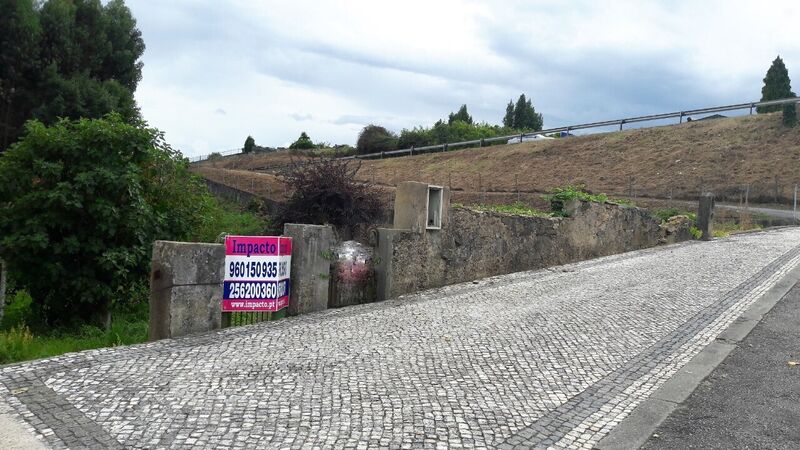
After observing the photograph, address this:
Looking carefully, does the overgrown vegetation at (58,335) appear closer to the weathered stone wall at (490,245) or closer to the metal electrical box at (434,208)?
the weathered stone wall at (490,245)

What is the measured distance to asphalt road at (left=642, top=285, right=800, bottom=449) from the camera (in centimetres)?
479

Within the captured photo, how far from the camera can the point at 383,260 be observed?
968cm

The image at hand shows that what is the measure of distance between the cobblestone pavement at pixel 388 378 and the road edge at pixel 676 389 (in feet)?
0.33

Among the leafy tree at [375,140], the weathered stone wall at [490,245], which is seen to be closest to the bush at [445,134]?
the leafy tree at [375,140]

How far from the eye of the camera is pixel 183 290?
711 centimetres

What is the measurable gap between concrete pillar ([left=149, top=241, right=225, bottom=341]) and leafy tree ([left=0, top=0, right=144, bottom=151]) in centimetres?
2127

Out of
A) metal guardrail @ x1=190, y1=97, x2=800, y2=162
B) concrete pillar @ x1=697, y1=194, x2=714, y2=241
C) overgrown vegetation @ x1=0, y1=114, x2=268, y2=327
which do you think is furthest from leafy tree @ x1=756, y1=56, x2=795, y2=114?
overgrown vegetation @ x1=0, y1=114, x2=268, y2=327

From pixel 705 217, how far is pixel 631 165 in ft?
82.4

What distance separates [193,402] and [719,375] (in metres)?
4.72

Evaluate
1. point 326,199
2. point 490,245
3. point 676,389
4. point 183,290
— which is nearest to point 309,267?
point 183,290

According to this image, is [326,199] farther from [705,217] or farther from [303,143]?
[303,143]

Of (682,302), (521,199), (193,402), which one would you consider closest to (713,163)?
(521,199)

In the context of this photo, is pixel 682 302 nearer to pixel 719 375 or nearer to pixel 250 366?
pixel 719 375

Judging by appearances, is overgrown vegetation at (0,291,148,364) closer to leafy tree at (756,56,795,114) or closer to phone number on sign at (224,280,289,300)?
phone number on sign at (224,280,289,300)
